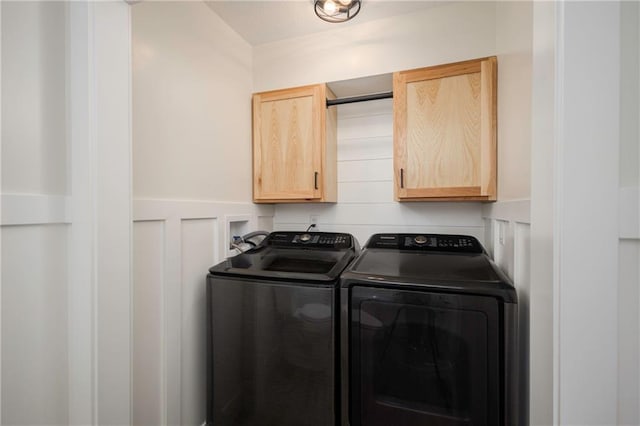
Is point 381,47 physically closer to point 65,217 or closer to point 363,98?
point 363,98

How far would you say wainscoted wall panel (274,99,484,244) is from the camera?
76.8 inches

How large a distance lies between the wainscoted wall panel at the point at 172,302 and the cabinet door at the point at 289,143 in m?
0.45

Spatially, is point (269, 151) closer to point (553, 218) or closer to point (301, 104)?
point (301, 104)

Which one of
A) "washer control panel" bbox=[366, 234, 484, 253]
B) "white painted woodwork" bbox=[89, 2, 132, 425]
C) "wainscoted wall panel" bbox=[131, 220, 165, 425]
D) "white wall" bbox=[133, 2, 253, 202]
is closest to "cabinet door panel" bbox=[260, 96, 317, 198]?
"white wall" bbox=[133, 2, 253, 202]

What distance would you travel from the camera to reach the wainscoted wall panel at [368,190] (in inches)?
76.8

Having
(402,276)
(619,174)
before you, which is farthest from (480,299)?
(619,174)

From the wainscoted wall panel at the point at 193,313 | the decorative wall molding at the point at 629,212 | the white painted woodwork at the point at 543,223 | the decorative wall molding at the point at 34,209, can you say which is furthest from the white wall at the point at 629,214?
the wainscoted wall panel at the point at 193,313

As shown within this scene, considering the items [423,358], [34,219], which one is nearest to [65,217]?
[34,219]

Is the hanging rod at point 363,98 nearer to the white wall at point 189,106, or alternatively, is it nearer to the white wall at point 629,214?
the white wall at point 189,106

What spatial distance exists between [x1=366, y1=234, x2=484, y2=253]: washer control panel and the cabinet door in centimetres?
54

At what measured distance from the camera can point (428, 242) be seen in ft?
5.41

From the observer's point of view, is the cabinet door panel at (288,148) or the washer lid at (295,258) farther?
the cabinet door panel at (288,148)

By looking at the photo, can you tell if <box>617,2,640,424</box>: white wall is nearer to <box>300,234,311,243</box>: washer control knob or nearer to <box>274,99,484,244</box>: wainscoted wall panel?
<box>274,99,484,244</box>: wainscoted wall panel

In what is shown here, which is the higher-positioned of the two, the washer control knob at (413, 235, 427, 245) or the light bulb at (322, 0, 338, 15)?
the light bulb at (322, 0, 338, 15)
